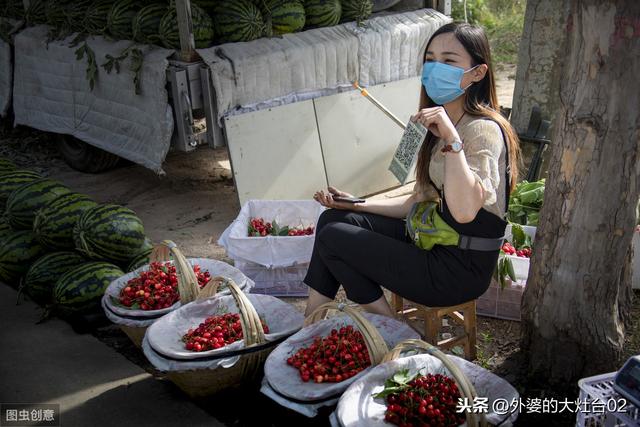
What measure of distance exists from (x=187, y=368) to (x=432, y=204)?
4.41 ft

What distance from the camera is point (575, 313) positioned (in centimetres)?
317

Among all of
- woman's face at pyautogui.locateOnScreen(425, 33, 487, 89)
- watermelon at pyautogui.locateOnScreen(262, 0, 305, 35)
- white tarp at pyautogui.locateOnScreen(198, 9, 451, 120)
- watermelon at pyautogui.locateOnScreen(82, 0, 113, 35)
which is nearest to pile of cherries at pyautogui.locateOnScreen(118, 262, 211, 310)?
woman's face at pyautogui.locateOnScreen(425, 33, 487, 89)

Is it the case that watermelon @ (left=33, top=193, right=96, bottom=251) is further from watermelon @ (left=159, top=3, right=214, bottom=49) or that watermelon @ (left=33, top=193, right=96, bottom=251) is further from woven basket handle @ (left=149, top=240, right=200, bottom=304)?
watermelon @ (left=159, top=3, right=214, bottom=49)

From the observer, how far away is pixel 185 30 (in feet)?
17.4

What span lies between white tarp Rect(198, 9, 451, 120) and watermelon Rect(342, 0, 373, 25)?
0.09m

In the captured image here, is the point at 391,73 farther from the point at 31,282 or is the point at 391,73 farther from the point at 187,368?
the point at 187,368

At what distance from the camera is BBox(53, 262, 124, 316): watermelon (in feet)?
13.3

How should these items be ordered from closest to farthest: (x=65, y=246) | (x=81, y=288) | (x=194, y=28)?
(x=81, y=288) < (x=65, y=246) < (x=194, y=28)

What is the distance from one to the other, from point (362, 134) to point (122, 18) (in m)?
2.27

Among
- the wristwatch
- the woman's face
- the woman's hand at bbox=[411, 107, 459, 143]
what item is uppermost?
the woman's face

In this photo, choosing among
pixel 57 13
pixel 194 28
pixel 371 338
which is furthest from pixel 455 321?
pixel 57 13

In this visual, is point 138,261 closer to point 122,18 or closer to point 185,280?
point 185,280

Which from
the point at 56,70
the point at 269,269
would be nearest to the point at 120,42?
the point at 56,70

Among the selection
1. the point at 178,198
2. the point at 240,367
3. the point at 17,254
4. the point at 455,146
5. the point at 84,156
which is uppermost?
the point at 455,146
